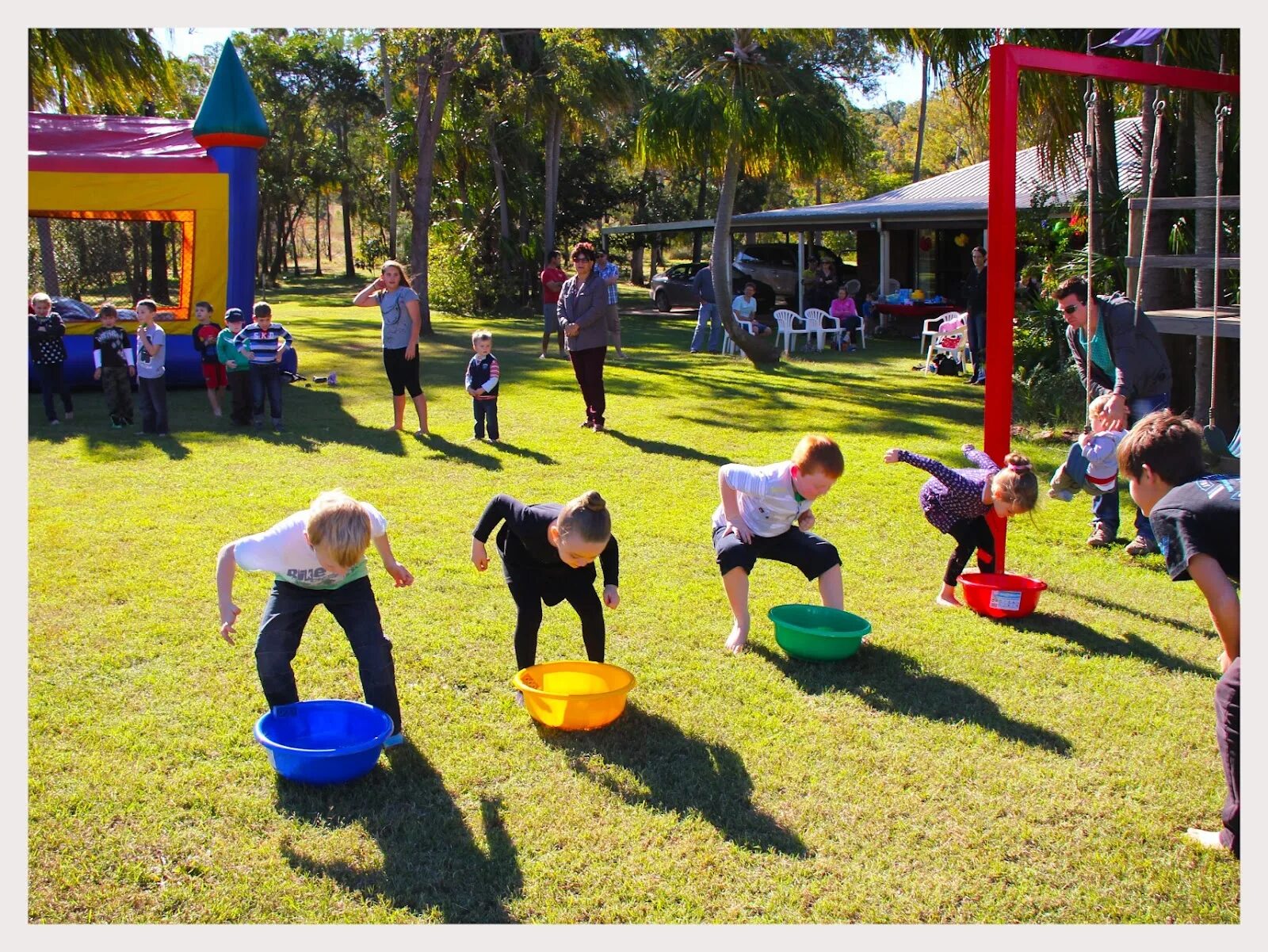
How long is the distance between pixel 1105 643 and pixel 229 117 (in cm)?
1289

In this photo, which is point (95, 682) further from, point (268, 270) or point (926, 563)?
point (268, 270)

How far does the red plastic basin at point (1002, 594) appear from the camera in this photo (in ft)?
19.3

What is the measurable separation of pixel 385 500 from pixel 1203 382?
7.29 meters

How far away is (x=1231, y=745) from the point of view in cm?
363

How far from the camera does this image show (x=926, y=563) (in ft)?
23.2

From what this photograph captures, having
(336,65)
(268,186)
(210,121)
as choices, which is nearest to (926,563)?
(210,121)

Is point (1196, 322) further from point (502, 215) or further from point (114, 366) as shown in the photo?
point (502, 215)

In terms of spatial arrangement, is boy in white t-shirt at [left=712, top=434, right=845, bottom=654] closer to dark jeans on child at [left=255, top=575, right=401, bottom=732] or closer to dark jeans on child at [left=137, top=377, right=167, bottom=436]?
dark jeans on child at [left=255, top=575, right=401, bottom=732]

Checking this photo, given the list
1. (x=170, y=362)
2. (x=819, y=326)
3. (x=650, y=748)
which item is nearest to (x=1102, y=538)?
(x=650, y=748)

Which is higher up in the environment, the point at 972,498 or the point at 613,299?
the point at 613,299

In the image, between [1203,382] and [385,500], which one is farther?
[1203,382]

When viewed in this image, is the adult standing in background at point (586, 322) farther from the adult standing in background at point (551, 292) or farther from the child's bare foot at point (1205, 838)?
the child's bare foot at point (1205, 838)

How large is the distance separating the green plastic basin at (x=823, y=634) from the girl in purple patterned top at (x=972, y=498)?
84 centimetres

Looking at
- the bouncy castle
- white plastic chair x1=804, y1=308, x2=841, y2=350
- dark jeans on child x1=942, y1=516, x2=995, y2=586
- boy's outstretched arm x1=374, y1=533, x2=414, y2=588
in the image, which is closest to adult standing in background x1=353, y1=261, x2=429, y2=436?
the bouncy castle
